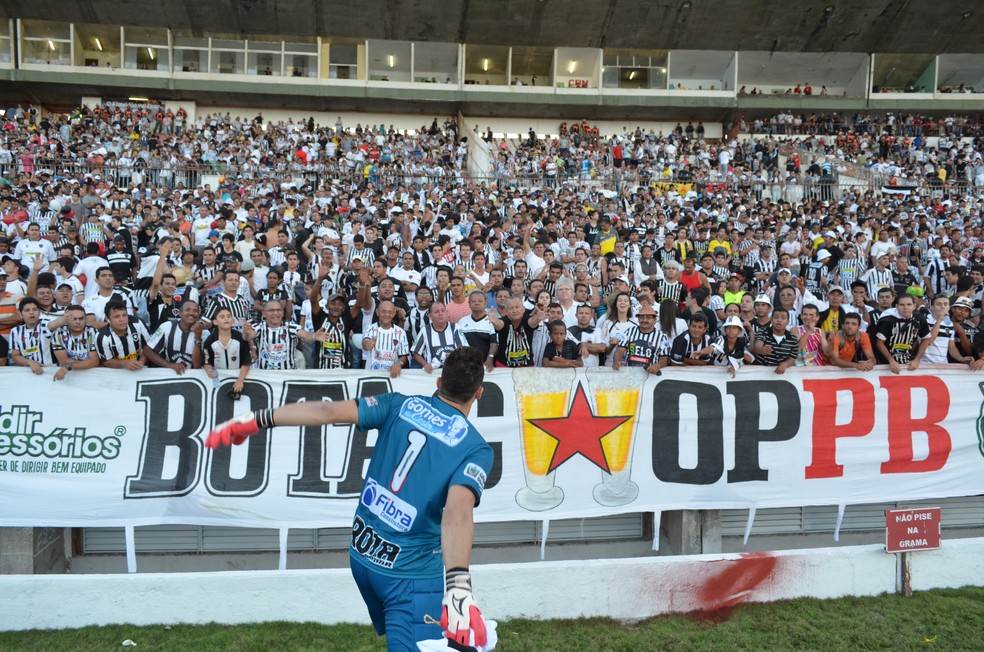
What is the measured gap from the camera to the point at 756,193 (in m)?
25.8

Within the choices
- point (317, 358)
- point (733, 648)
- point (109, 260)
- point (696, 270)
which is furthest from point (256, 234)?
point (733, 648)

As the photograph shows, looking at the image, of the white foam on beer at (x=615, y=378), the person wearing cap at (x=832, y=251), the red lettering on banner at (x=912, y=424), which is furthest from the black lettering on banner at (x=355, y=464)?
the person wearing cap at (x=832, y=251)

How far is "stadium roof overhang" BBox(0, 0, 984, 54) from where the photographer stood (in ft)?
116

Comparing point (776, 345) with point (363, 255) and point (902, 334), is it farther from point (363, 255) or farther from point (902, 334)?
point (363, 255)

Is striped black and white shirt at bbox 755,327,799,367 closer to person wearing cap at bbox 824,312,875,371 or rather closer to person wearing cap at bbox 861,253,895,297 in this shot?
person wearing cap at bbox 824,312,875,371

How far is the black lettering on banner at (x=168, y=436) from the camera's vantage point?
268 inches

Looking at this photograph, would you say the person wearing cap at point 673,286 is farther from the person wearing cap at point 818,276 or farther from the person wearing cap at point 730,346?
the person wearing cap at point 818,276

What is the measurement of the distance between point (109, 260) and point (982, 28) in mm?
41919

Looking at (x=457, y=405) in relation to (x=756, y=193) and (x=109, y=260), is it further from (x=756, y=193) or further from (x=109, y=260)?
(x=756, y=193)

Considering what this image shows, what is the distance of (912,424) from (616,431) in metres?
3.04

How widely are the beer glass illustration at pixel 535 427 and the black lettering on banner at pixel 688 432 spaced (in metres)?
0.93

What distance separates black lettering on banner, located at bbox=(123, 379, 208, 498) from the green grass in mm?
1395

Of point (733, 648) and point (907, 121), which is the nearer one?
point (733, 648)

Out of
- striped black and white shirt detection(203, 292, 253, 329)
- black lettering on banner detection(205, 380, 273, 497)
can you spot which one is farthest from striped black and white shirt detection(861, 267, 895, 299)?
black lettering on banner detection(205, 380, 273, 497)
